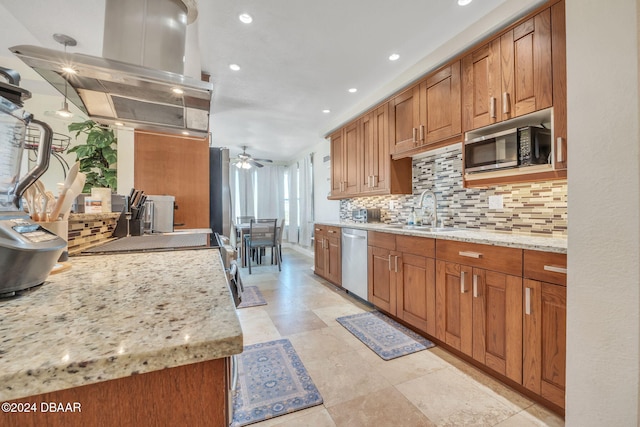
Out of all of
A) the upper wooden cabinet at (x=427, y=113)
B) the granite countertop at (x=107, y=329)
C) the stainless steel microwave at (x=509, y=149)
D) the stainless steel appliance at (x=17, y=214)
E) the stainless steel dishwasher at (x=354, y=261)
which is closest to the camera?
the granite countertop at (x=107, y=329)

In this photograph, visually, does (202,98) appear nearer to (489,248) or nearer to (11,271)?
(11,271)

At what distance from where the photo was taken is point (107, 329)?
1.49 ft

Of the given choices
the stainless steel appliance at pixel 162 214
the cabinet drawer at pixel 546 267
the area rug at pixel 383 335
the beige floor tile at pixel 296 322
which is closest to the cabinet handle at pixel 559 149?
the cabinet drawer at pixel 546 267

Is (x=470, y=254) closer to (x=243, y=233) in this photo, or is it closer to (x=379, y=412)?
(x=379, y=412)

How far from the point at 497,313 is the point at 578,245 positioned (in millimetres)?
705

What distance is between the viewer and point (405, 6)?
1870mm

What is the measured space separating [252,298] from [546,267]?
2.78m

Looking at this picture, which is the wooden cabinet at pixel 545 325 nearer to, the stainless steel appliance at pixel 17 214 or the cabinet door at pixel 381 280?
the cabinet door at pixel 381 280

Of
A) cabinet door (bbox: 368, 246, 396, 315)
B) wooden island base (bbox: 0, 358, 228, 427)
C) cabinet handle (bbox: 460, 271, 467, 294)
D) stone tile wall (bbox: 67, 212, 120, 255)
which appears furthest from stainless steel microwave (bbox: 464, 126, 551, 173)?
stone tile wall (bbox: 67, 212, 120, 255)

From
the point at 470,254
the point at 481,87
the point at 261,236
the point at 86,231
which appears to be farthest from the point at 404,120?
the point at 261,236

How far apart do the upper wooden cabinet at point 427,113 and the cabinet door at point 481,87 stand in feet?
0.23

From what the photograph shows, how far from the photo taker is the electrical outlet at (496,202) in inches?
84.7

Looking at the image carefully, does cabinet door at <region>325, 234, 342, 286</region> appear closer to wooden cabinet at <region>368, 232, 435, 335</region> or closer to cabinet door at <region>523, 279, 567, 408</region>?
wooden cabinet at <region>368, 232, 435, 335</region>

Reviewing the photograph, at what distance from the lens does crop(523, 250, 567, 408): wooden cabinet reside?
1350 millimetres
